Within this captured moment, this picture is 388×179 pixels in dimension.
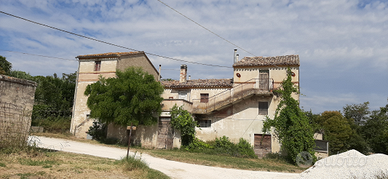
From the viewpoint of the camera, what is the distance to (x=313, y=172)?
12984 mm

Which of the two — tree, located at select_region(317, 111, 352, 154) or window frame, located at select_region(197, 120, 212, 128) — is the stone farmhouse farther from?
tree, located at select_region(317, 111, 352, 154)

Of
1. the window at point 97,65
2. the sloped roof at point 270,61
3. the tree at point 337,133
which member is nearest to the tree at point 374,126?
the tree at point 337,133

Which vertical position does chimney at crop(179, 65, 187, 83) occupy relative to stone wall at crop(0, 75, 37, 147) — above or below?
above

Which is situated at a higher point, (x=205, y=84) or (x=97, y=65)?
(x=97, y=65)

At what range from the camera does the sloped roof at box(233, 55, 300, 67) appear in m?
22.5

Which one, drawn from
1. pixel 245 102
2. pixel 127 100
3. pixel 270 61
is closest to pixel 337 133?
pixel 270 61

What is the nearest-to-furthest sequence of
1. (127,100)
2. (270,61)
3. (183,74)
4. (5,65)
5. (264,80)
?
(127,100) → (264,80) → (270,61) → (183,74) → (5,65)

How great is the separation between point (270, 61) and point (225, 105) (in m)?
5.71

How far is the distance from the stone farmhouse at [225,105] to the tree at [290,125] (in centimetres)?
63

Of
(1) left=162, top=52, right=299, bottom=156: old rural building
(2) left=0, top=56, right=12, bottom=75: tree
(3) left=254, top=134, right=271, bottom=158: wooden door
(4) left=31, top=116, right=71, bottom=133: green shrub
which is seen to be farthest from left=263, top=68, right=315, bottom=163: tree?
(2) left=0, top=56, right=12, bottom=75: tree

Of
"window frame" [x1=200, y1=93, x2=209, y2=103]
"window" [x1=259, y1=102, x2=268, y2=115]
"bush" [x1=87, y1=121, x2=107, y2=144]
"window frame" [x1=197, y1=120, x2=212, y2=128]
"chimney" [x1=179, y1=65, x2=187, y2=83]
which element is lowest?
"bush" [x1=87, y1=121, x2=107, y2=144]

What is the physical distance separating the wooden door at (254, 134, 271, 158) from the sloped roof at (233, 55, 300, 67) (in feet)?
20.4

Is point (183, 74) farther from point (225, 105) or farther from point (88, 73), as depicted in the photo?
point (88, 73)

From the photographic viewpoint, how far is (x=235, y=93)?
23.3 metres
